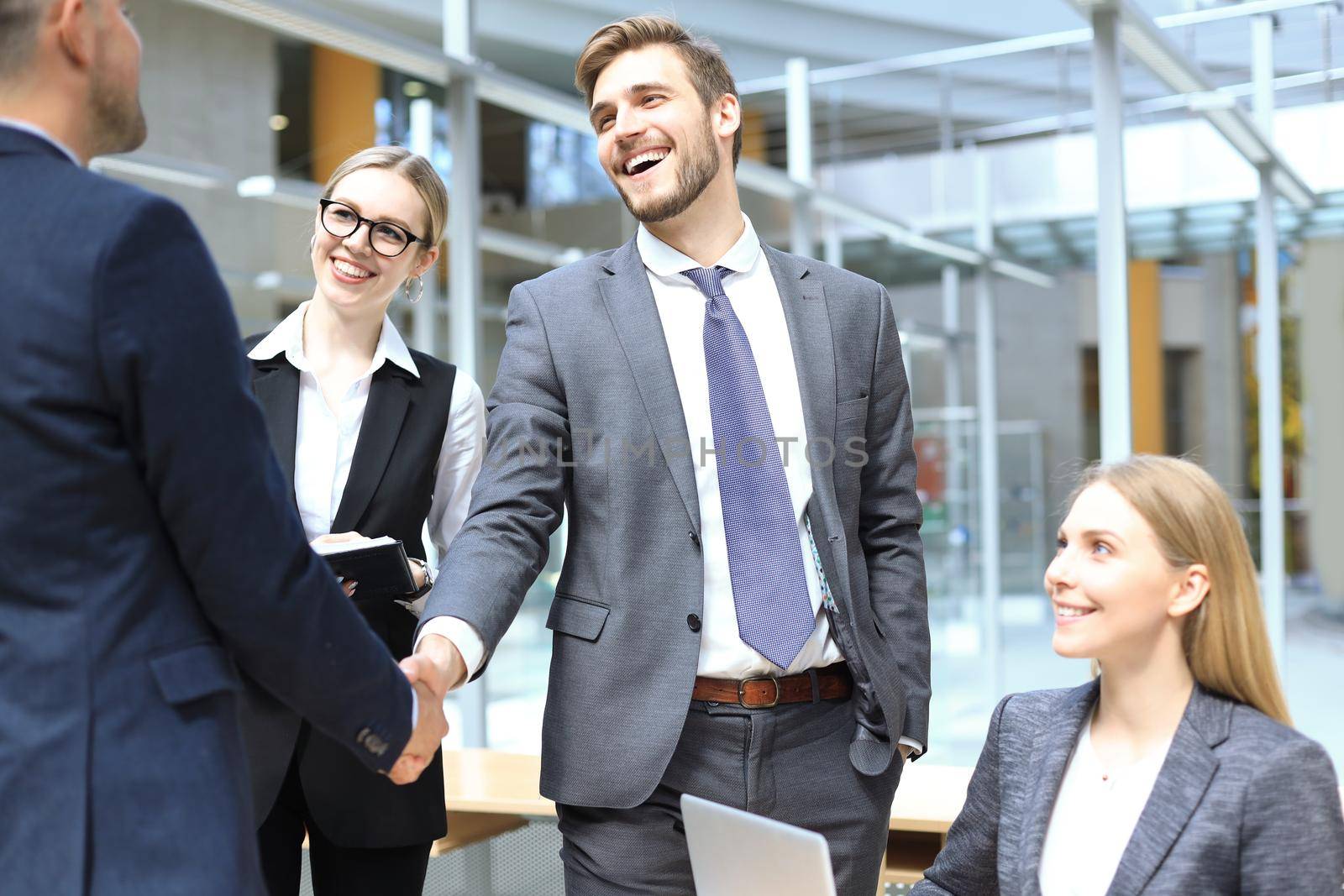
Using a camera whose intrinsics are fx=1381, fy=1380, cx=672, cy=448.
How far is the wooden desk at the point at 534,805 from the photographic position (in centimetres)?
323

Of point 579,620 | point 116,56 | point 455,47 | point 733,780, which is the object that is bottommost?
point 733,780

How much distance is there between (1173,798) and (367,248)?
154cm

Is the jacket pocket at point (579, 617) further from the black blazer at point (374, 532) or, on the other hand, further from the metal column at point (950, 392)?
the metal column at point (950, 392)

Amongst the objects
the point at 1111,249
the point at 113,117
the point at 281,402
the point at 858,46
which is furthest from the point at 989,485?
the point at 113,117

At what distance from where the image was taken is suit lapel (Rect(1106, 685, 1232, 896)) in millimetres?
1722

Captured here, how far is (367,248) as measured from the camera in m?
2.38

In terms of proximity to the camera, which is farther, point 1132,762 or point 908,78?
point 908,78

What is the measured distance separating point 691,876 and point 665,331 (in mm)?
860

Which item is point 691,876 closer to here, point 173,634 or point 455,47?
point 173,634

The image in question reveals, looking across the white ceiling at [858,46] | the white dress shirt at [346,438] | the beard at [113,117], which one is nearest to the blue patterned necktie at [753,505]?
the white dress shirt at [346,438]

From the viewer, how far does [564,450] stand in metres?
2.19

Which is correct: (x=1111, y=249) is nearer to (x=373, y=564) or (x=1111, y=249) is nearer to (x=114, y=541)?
(x=373, y=564)

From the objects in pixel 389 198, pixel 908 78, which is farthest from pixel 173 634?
pixel 908 78

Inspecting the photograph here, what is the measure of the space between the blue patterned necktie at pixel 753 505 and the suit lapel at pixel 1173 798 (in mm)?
543
